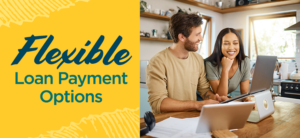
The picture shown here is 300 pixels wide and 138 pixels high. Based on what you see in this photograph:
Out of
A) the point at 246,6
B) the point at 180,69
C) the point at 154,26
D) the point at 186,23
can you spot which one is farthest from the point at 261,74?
the point at 246,6

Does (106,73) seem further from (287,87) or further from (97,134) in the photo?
(287,87)

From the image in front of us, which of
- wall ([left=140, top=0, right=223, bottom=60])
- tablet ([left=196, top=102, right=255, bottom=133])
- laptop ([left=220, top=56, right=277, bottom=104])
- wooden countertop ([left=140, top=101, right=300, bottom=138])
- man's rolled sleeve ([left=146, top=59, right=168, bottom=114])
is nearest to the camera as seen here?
tablet ([left=196, top=102, right=255, bottom=133])

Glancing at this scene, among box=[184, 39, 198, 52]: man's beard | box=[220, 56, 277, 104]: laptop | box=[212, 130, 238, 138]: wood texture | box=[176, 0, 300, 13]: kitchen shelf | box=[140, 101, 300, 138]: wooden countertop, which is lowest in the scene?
box=[140, 101, 300, 138]: wooden countertop

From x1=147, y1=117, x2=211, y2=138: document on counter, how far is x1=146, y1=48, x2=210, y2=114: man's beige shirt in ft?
1.19

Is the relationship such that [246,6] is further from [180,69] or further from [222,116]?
[222,116]

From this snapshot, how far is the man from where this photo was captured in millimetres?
1434

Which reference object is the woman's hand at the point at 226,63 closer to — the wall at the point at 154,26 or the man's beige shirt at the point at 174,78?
the man's beige shirt at the point at 174,78

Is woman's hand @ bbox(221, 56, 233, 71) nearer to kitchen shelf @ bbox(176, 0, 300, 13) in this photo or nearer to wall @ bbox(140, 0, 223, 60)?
wall @ bbox(140, 0, 223, 60)

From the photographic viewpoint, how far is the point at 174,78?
152 centimetres

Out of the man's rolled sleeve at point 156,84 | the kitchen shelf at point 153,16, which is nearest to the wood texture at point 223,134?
the man's rolled sleeve at point 156,84

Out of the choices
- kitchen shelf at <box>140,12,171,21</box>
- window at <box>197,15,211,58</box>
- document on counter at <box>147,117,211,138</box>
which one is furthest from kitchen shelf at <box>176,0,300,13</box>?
document on counter at <box>147,117,211,138</box>

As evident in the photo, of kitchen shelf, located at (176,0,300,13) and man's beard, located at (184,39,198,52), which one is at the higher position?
kitchen shelf, located at (176,0,300,13)

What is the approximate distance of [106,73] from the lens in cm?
37

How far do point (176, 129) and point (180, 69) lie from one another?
27.8 inches
